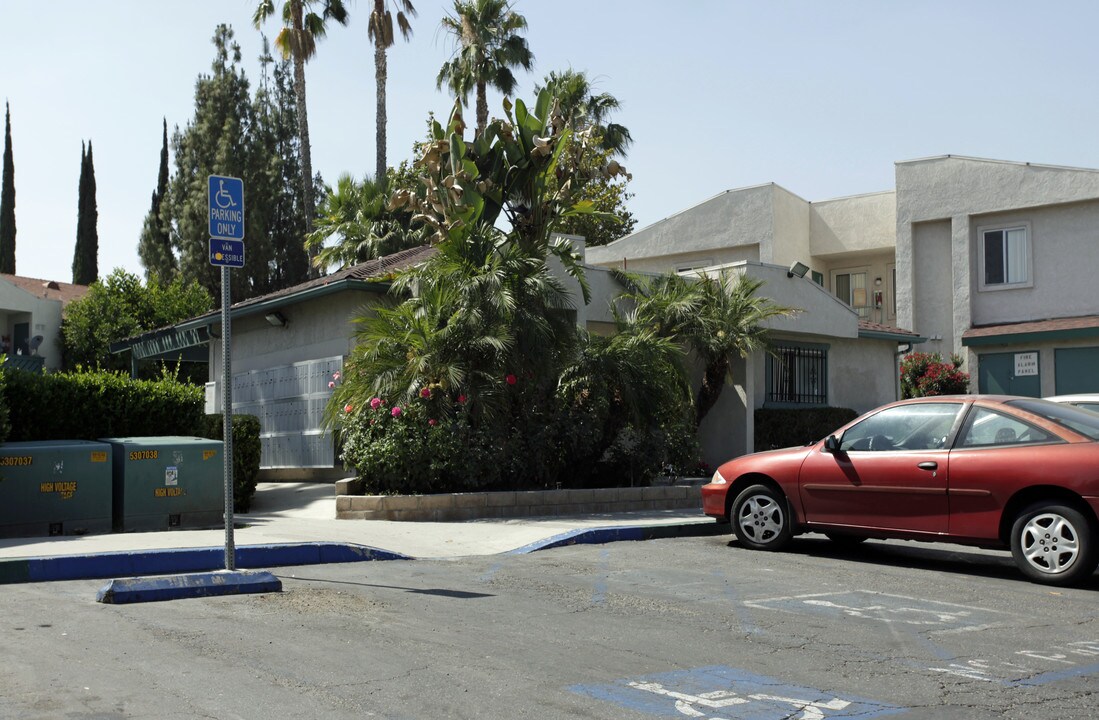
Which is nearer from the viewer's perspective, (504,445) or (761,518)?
(761,518)

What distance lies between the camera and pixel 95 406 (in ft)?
44.3

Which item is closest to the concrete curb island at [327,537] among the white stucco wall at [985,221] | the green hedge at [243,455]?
the green hedge at [243,455]

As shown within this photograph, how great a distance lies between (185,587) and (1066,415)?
7279 millimetres

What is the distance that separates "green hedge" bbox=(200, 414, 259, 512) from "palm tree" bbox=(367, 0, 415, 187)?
1801cm

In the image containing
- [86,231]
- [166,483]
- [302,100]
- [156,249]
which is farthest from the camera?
[86,231]

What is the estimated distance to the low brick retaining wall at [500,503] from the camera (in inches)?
521

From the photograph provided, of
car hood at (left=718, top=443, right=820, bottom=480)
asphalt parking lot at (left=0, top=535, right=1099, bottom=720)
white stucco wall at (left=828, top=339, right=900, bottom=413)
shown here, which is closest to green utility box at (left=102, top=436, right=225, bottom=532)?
asphalt parking lot at (left=0, top=535, right=1099, bottom=720)

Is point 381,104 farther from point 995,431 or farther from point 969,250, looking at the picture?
point 995,431

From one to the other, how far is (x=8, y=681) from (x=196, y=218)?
4391 cm

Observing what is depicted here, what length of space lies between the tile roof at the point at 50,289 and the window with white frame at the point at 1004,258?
3214 centimetres

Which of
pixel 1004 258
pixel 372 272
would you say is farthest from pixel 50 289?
pixel 1004 258

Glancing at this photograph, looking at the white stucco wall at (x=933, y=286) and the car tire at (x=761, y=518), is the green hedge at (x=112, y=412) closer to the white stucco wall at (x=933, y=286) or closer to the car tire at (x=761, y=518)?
the car tire at (x=761, y=518)

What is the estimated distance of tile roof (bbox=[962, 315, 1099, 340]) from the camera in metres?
24.9

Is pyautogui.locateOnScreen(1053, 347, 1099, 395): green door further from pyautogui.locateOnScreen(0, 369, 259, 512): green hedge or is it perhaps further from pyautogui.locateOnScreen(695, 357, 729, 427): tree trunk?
pyautogui.locateOnScreen(0, 369, 259, 512): green hedge
